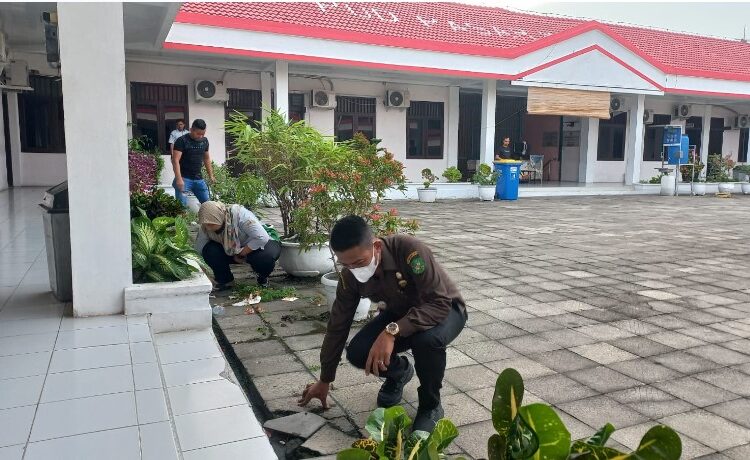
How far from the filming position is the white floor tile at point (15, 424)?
2.20 metres

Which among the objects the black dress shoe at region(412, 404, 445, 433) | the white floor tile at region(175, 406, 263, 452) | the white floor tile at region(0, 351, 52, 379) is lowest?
the black dress shoe at region(412, 404, 445, 433)

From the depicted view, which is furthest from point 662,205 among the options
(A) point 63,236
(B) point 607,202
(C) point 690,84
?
(A) point 63,236

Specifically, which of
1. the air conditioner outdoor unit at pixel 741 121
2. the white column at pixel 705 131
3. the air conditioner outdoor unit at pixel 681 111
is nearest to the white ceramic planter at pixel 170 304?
the air conditioner outdoor unit at pixel 681 111

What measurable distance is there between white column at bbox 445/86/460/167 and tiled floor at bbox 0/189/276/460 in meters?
13.5

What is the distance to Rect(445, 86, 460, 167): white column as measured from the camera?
1620 centimetres

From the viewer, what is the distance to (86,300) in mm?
3572

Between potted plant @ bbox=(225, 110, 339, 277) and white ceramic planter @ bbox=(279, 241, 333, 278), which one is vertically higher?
potted plant @ bbox=(225, 110, 339, 277)

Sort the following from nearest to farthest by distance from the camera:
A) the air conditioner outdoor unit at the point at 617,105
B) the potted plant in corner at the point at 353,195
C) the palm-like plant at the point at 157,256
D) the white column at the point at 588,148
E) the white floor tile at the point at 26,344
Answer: the white floor tile at the point at 26,344 → the palm-like plant at the point at 157,256 → the potted plant in corner at the point at 353,195 → the air conditioner outdoor unit at the point at 617,105 → the white column at the point at 588,148

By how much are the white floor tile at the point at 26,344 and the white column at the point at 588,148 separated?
686 inches

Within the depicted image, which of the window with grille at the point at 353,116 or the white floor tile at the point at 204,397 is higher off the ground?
the window with grille at the point at 353,116

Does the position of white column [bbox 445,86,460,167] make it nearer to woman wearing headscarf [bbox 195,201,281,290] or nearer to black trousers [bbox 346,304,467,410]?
woman wearing headscarf [bbox 195,201,281,290]

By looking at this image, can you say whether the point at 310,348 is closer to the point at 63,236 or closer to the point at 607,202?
the point at 63,236

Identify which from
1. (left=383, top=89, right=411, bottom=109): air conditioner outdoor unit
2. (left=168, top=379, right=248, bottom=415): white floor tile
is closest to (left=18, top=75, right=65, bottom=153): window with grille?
(left=383, top=89, right=411, bottom=109): air conditioner outdoor unit

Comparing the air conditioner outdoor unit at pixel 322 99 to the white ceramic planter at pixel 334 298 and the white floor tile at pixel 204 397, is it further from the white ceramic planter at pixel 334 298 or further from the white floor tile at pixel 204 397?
the white floor tile at pixel 204 397
